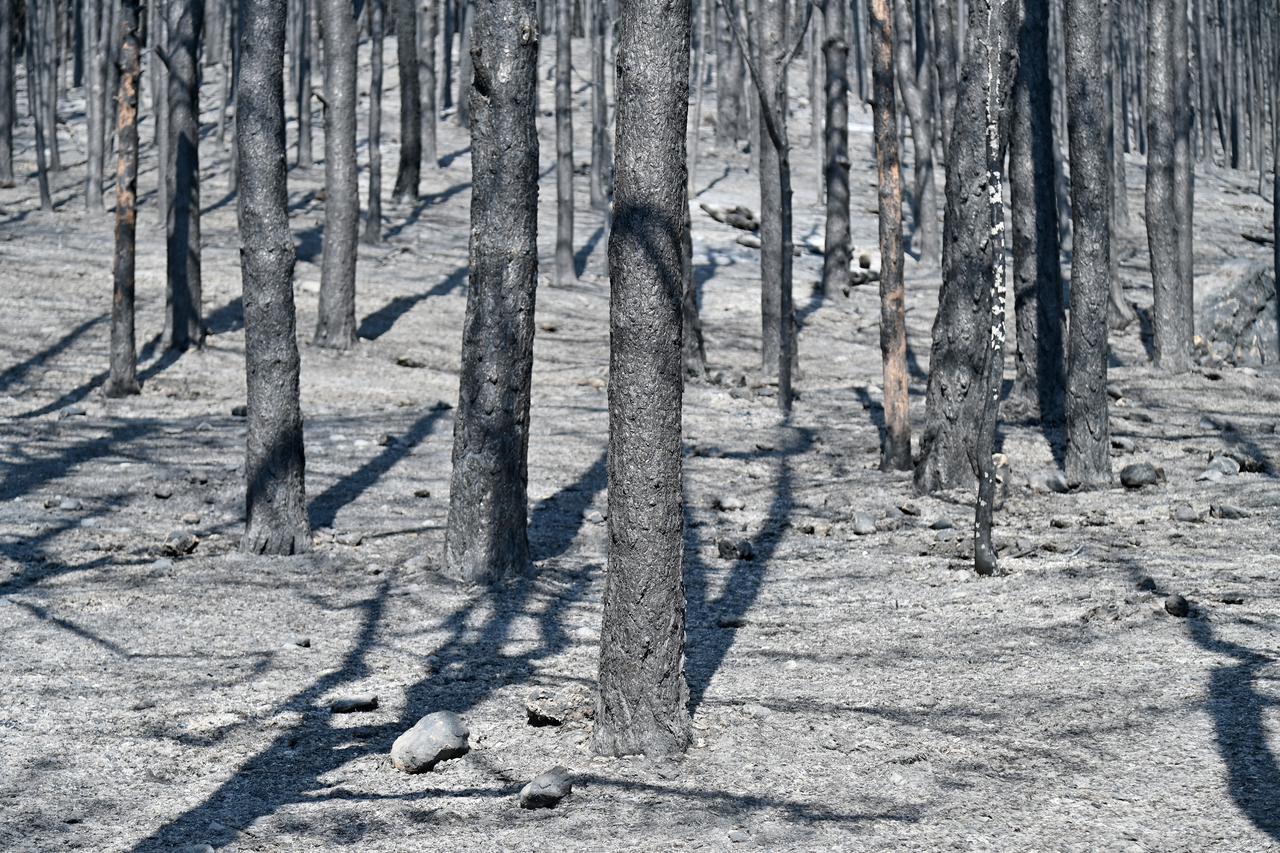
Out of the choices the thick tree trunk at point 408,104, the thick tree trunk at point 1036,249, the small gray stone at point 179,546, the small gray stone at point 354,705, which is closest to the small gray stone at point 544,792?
the small gray stone at point 354,705

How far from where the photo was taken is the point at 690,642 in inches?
229

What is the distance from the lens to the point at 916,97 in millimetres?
19734

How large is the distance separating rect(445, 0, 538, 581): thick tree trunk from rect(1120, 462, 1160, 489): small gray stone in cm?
420

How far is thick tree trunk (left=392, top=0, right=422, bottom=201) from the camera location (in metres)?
22.0

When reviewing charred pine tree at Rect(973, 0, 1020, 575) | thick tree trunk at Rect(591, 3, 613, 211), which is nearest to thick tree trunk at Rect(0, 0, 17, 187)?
thick tree trunk at Rect(591, 3, 613, 211)

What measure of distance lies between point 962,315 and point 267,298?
14.9 ft

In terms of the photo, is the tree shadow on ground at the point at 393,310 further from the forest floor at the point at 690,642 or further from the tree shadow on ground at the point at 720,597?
the tree shadow on ground at the point at 720,597

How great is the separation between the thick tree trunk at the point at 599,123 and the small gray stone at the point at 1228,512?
14874 millimetres

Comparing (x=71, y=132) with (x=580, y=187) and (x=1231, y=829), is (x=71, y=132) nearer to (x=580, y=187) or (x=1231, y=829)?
(x=580, y=187)

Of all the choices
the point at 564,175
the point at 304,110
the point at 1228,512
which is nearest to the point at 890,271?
the point at 1228,512

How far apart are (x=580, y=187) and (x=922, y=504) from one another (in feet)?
65.0

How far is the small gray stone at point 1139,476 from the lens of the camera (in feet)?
27.1

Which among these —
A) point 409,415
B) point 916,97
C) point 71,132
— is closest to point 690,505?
point 409,415

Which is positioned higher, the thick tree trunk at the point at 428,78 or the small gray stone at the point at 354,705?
the thick tree trunk at the point at 428,78
